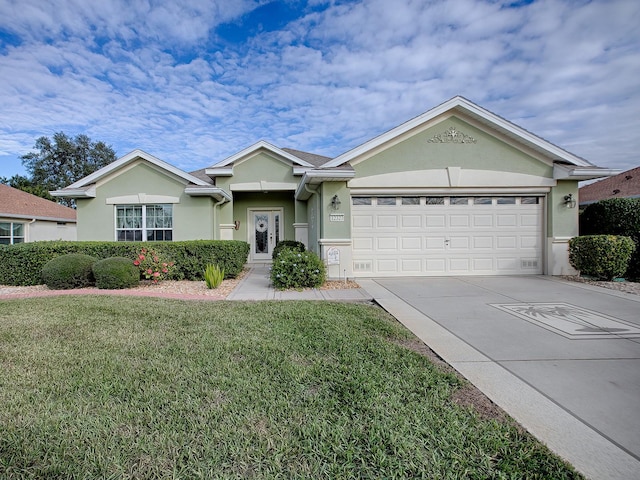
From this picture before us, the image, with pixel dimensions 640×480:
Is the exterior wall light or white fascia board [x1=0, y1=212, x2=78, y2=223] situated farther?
white fascia board [x1=0, y1=212, x2=78, y2=223]

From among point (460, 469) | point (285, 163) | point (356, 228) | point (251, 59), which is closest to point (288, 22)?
point (251, 59)

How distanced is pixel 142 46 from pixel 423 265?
43.3 ft

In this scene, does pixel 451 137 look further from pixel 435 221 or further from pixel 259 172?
pixel 259 172

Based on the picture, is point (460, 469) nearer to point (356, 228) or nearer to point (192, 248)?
point (356, 228)

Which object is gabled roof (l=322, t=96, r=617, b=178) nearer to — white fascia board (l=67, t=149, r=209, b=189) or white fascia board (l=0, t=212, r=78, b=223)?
white fascia board (l=67, t=149, r=209, b=189)

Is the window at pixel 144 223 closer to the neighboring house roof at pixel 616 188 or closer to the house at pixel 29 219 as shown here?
the house at pixel 29 219

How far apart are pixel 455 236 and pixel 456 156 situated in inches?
101

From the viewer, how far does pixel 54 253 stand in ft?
32.8

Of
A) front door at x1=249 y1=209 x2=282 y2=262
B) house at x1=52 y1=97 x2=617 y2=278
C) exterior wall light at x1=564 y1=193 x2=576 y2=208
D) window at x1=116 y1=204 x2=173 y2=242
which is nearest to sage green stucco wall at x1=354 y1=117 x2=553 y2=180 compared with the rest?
house at x1=52 y1=97 x2=617 y2=278

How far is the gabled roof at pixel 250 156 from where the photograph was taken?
48.4 feet

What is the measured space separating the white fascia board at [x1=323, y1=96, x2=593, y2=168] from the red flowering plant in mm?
5877

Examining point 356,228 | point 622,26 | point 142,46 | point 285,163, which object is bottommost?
point 356,228

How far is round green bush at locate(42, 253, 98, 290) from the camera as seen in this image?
9016mm

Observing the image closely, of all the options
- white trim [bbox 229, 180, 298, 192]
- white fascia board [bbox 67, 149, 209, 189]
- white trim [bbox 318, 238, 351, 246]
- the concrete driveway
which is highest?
white fascia board [bbox 67, 149, 209, 189]
